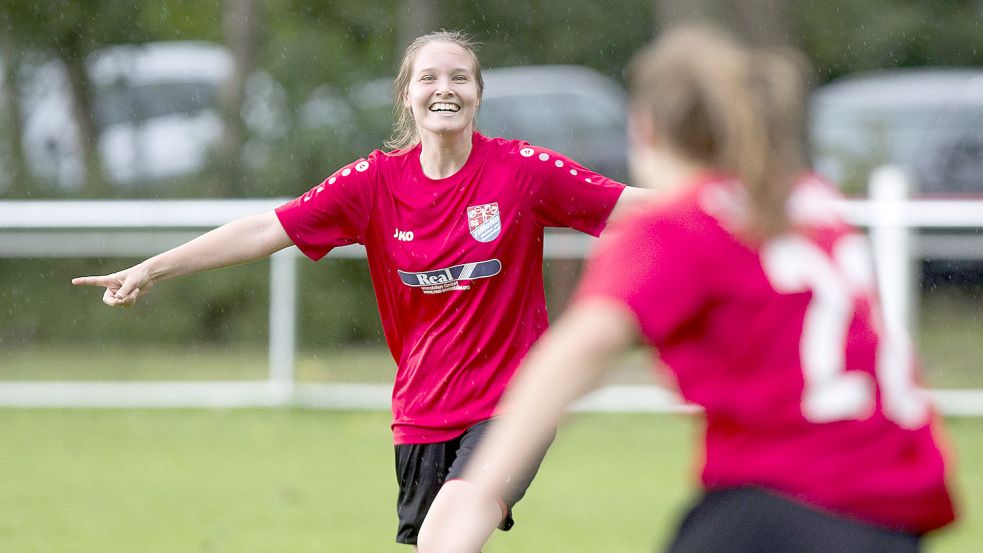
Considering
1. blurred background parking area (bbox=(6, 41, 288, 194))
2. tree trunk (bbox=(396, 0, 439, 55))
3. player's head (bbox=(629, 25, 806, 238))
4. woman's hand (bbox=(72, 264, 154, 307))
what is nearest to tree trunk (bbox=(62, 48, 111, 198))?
blurred background parking area (bbox=(6, 41, 288, 194))

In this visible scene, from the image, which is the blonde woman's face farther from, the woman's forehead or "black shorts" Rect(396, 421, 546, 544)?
"black shorts" Rect(396, 421, 546, 544)

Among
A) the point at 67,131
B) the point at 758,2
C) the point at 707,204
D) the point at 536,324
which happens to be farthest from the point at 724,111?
the point at 67,131

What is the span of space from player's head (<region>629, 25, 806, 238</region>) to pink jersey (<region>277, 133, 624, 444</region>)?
1.98 m

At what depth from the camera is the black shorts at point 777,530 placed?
2197 mm

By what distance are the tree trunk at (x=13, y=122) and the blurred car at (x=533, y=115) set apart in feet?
8.51

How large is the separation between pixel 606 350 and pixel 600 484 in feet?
18.1

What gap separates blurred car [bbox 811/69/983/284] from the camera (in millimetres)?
12391

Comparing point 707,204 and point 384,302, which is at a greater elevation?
point 707,204

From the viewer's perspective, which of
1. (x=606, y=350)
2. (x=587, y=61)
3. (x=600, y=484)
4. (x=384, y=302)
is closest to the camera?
(x=606, y=350)

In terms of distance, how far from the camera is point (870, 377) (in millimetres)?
2240

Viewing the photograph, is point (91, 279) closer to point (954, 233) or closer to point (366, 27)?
point (954, 233)

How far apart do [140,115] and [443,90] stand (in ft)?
34.5

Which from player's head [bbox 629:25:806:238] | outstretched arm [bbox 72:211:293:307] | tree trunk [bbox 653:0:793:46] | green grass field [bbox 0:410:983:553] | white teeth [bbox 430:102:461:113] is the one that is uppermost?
player's head [bbox 629:25:806:238]

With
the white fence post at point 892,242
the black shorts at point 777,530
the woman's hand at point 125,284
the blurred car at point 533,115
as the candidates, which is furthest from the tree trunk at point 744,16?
the black shorts at point 777,530
